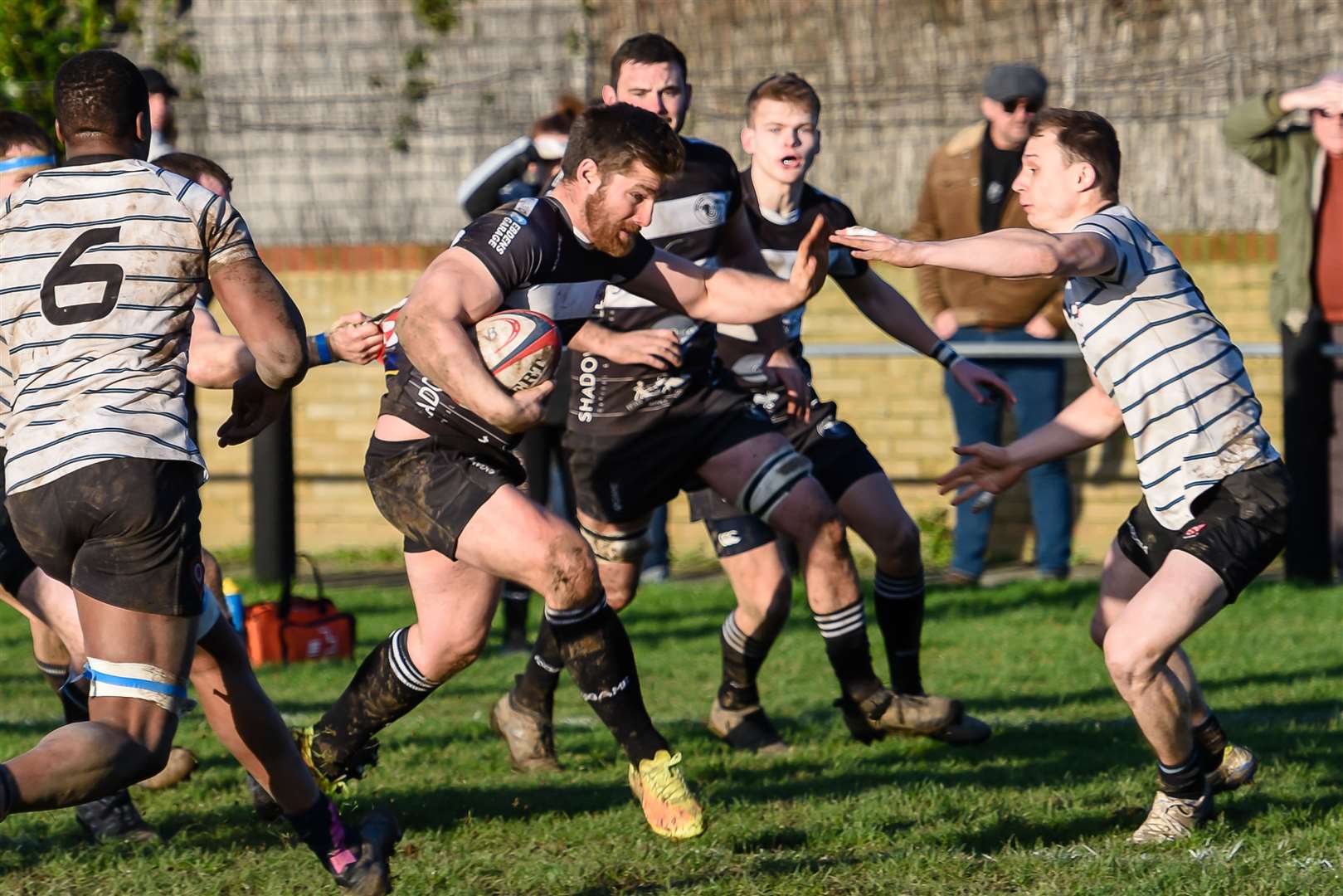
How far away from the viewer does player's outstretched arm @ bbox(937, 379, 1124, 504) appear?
5.40 meters

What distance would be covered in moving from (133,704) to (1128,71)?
31.4 ft

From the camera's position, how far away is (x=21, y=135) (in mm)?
5301

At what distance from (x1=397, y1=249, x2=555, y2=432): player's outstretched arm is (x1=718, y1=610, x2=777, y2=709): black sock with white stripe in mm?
2049

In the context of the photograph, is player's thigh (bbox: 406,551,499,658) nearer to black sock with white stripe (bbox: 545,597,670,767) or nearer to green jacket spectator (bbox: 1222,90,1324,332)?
black sock with white stripe (bbox: 545,597,670,767)

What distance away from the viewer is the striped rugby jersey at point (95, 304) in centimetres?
400

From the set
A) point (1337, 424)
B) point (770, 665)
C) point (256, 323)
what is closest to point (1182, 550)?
point (256, 323)

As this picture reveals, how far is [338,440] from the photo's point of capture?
1247cm

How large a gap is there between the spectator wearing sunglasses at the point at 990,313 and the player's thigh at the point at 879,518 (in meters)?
3.63

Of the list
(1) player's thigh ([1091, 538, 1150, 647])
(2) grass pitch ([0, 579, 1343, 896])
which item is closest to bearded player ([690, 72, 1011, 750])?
(2) grass pitch ([0, 579, 1343, 896])

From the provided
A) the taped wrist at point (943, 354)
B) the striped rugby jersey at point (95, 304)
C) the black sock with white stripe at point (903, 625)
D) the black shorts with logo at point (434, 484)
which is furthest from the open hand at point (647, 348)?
the striped rugby jersey at point (95, 304)

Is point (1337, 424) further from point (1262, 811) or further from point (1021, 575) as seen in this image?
point (1262, 811)

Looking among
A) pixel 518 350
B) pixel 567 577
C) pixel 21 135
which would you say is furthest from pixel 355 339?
pixel 21 135

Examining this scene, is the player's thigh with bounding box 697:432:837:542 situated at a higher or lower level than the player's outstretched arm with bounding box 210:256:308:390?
lower

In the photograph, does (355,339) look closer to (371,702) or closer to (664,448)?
(371,702)
